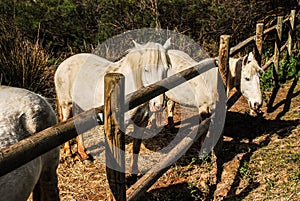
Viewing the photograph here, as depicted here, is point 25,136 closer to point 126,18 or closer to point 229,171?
point 229,171

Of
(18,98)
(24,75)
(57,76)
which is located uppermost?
(18,98)

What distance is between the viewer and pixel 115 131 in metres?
2.29

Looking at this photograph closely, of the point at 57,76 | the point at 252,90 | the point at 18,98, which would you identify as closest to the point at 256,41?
the point at 252,90

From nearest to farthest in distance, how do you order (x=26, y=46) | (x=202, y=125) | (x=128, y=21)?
(x=202, y=125)
(x=26, y=46)
(x=128, y=21)

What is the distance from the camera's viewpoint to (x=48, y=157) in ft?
9.20

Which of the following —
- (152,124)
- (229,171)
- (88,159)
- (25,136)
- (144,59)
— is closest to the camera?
(25,136)

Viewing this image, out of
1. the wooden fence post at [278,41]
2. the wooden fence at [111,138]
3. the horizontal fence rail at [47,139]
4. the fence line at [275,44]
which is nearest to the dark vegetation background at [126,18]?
the fence line at [275,44]

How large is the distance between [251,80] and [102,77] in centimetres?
212

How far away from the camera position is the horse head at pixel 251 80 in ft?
16.4

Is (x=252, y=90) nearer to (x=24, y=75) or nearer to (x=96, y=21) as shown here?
(x=24, y=75)

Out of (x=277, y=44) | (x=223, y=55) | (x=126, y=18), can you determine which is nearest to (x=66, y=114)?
(x=223, y=55)

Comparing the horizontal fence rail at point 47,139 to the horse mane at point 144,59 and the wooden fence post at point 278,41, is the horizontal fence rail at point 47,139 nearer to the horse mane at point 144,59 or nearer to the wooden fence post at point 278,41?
the horse mane at point 144,59

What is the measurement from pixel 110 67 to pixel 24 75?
245cm

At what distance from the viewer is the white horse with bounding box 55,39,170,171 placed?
3.86 metres
